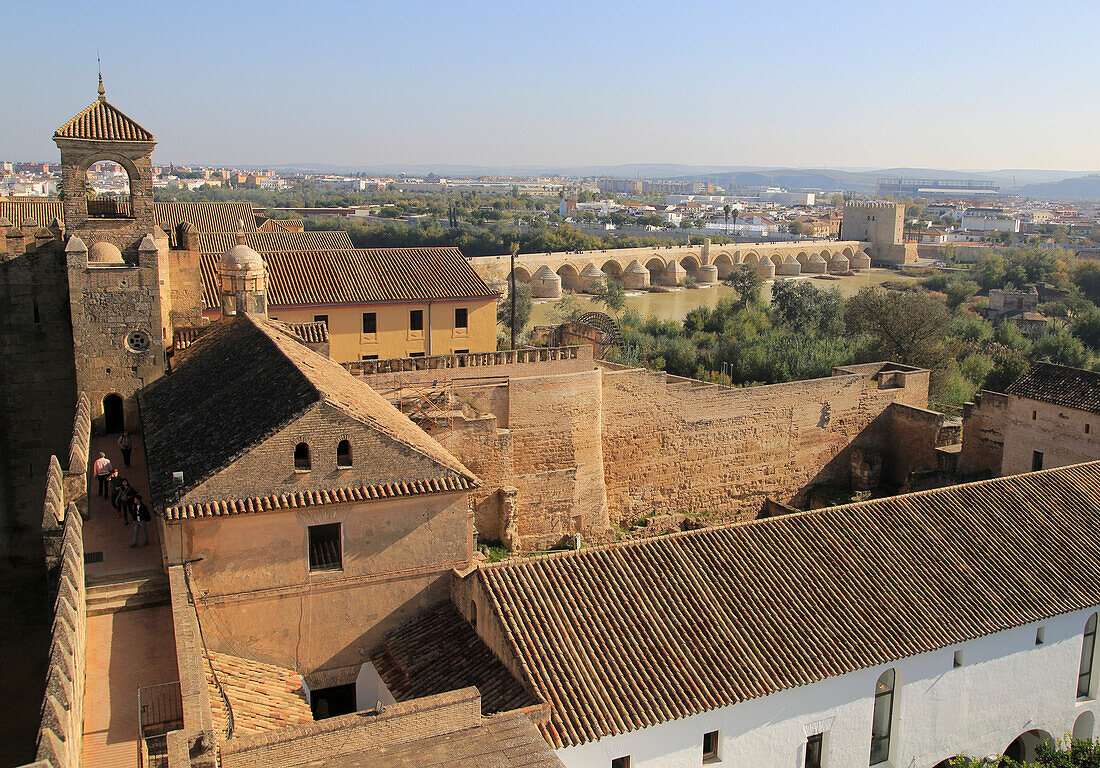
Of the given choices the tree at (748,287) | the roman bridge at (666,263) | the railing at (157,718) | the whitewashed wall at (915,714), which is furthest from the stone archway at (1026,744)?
the roman bridge at (666,263)

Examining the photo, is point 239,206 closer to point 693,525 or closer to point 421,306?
point 421,306

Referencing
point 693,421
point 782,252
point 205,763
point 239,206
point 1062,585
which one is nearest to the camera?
point 205,763

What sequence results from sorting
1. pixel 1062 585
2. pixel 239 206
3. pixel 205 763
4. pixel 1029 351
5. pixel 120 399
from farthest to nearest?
pixel 239 206
pixel 1029 351
pixel 120 399
pixel 1062 585
pixel 205 763

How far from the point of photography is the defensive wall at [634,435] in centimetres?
1972

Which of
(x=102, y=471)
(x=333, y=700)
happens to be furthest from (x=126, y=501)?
(x=333, y=700)

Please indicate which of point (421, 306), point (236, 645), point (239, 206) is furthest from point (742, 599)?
point (239, 206)

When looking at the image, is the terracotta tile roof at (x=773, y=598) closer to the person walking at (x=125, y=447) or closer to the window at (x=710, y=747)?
the window at (x=710, y=747)

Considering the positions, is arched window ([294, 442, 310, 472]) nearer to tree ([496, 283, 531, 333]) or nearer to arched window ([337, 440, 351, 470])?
arched window ([337, 440, 351, 470])

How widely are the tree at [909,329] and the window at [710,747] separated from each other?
23752mm

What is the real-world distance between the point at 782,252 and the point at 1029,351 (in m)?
53.9

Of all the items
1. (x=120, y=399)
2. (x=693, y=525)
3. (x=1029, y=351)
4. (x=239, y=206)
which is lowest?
(x=693, y=525)

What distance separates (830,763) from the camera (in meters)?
11.2

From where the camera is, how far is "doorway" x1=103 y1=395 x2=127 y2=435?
16.0m

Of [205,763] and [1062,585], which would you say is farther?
[1062,585]
